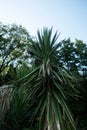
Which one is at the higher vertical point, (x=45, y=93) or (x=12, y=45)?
(x=12, y=45)

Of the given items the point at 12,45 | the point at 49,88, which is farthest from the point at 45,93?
the point at 12,45

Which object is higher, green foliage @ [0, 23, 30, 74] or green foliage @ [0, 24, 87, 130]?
green foliage @ [0, 23, 30, 74]

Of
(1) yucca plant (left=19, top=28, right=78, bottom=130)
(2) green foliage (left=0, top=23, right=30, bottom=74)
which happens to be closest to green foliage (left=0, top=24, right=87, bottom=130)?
(1) yucca plant (left=19, top=28, right=78, bottom=130)

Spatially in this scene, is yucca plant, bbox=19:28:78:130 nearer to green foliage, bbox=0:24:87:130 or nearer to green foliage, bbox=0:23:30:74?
green foliage, bbox=0:24:87:130

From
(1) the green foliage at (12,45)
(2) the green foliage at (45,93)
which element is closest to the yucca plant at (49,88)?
(2) the green foliage at (45,93)

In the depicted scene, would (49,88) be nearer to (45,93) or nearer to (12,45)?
(45,93)

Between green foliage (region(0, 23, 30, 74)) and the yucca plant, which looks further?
green foliage (region(0, 23, 30, 74))

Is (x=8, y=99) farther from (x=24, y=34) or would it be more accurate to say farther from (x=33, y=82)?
(x=24, y=34)

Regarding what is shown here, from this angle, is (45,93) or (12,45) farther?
(12,45)

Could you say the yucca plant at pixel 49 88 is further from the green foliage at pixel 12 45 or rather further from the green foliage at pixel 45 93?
the green foliage at pixel 12 45

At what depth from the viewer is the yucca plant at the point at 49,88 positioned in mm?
5266

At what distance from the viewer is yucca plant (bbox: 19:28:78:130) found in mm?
5266

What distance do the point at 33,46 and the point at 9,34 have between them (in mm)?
22622

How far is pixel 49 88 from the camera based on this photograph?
561cm
